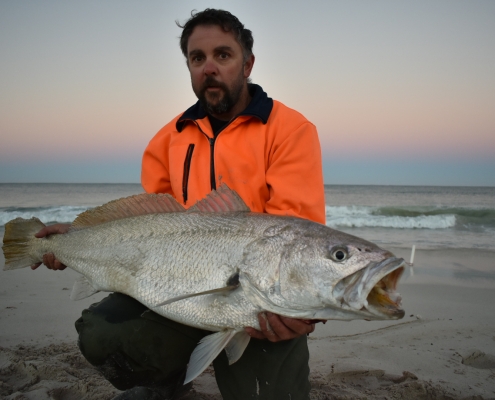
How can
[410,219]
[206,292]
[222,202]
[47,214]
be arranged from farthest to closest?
[47,214]
[410,219]
[222,202]
[206,292]

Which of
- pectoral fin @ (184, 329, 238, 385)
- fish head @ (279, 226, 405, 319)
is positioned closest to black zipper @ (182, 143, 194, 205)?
pectoral fin @ (184, 329, 238, 385)

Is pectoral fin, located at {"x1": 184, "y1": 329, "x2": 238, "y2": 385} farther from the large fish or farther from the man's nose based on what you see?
the man's nose

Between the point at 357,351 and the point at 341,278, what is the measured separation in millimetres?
2179

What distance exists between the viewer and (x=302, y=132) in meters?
3.26

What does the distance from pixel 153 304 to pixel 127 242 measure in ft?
1.52

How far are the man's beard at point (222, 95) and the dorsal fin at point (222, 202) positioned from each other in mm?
1104

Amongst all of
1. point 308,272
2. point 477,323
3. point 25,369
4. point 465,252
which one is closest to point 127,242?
point 308,272

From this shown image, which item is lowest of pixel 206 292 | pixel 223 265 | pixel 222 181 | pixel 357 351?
pixel 357 351

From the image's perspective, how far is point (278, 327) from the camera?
224 centimetres

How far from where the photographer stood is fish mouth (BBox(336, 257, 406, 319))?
6.31 ft

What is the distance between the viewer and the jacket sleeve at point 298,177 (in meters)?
3.07

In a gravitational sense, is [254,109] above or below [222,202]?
above

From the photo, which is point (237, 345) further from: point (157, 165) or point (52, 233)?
point (157, 165)

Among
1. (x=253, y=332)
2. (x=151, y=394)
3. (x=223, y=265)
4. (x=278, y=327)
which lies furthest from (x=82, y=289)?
(x=278, y=327)
